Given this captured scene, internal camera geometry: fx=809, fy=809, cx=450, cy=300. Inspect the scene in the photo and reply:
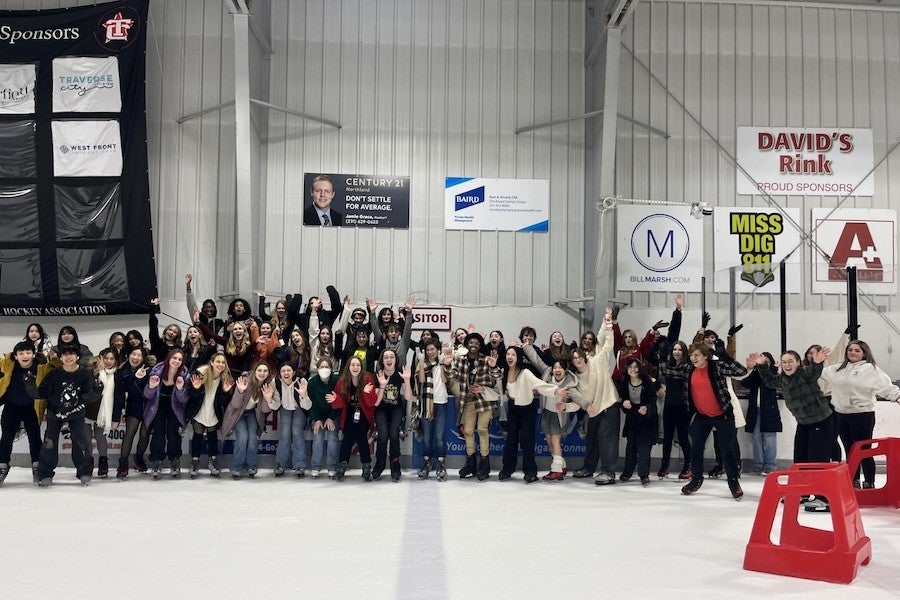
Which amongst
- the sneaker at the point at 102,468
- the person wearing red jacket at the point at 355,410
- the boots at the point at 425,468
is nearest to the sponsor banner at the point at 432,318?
the boots at the point at 425,468

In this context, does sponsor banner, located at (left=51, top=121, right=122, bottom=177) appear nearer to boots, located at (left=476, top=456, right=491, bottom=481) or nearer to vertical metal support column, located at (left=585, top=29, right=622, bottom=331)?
vertical metal support column, located at (left=585, top=29, right=622, bottom=331)

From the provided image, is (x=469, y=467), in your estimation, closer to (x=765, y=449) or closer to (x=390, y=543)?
(x=765, y=449)

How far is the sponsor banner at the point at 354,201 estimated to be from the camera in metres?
14.7

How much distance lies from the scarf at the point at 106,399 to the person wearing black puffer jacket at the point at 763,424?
305 inches

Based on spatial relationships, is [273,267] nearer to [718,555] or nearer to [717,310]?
[717,310]

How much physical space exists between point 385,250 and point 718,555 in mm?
9926

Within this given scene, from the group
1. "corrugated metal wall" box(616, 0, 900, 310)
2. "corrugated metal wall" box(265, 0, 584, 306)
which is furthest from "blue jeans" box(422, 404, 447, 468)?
"corrugated metal wall" box(616, 0, 900, 310)

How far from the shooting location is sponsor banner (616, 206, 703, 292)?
14.7 m

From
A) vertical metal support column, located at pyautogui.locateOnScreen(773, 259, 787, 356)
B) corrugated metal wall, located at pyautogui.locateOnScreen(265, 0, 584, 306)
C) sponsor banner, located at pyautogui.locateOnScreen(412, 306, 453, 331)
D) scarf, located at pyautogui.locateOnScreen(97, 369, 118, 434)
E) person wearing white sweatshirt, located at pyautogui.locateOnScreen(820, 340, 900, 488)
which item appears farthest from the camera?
corrugated metal wall, located at pyautogui.locateOnScreen(265, 0, 584, 306)

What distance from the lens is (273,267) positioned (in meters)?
14.6

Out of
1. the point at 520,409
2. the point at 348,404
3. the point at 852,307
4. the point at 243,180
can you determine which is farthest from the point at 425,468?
the point at 243,180

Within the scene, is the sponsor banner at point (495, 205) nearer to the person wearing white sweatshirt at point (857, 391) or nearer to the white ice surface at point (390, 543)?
the white ice surface at point (390, 543)

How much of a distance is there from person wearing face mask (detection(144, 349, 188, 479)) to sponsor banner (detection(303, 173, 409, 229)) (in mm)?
5701

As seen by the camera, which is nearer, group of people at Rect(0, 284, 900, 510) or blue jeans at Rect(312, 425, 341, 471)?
group of people at Rect(0, 284, 900, 510)
